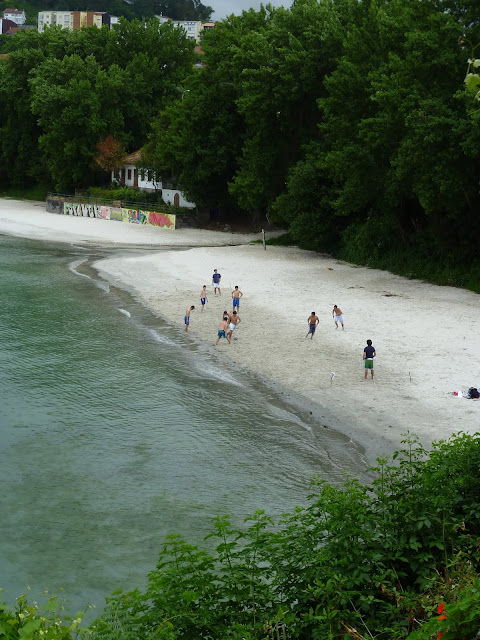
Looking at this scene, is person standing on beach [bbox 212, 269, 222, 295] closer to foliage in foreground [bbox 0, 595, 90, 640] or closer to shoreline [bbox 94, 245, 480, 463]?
shoreline [bbox 94, 245, 480, 463]

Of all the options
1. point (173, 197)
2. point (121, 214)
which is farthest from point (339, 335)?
point (173, 197)

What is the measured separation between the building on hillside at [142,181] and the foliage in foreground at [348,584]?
63.5 m

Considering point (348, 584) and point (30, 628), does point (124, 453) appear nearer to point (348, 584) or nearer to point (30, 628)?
point (348, 584)

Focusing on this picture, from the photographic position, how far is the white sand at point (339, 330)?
21969 millimetres

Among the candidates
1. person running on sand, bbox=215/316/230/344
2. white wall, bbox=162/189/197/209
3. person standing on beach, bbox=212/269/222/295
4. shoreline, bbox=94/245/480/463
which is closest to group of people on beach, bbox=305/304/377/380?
shoreline, bbox=94/245/480/463

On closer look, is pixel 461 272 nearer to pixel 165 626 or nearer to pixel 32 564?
pixel 32 564

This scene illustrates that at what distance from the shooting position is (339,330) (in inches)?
1244

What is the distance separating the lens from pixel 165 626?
27.6 feet

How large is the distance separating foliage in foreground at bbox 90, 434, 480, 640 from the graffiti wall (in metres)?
61.4

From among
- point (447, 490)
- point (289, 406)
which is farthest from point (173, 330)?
point (447, 490)

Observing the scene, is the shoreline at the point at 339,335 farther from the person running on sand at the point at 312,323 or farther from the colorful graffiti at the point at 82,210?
the colorful graffiti at the point at 82,210

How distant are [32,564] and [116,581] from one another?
70.2 inches

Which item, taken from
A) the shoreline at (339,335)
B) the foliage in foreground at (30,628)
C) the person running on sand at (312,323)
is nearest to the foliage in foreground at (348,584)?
the foliage in foreground at (30,628)

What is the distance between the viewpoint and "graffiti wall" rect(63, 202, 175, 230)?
70812 millimetres
